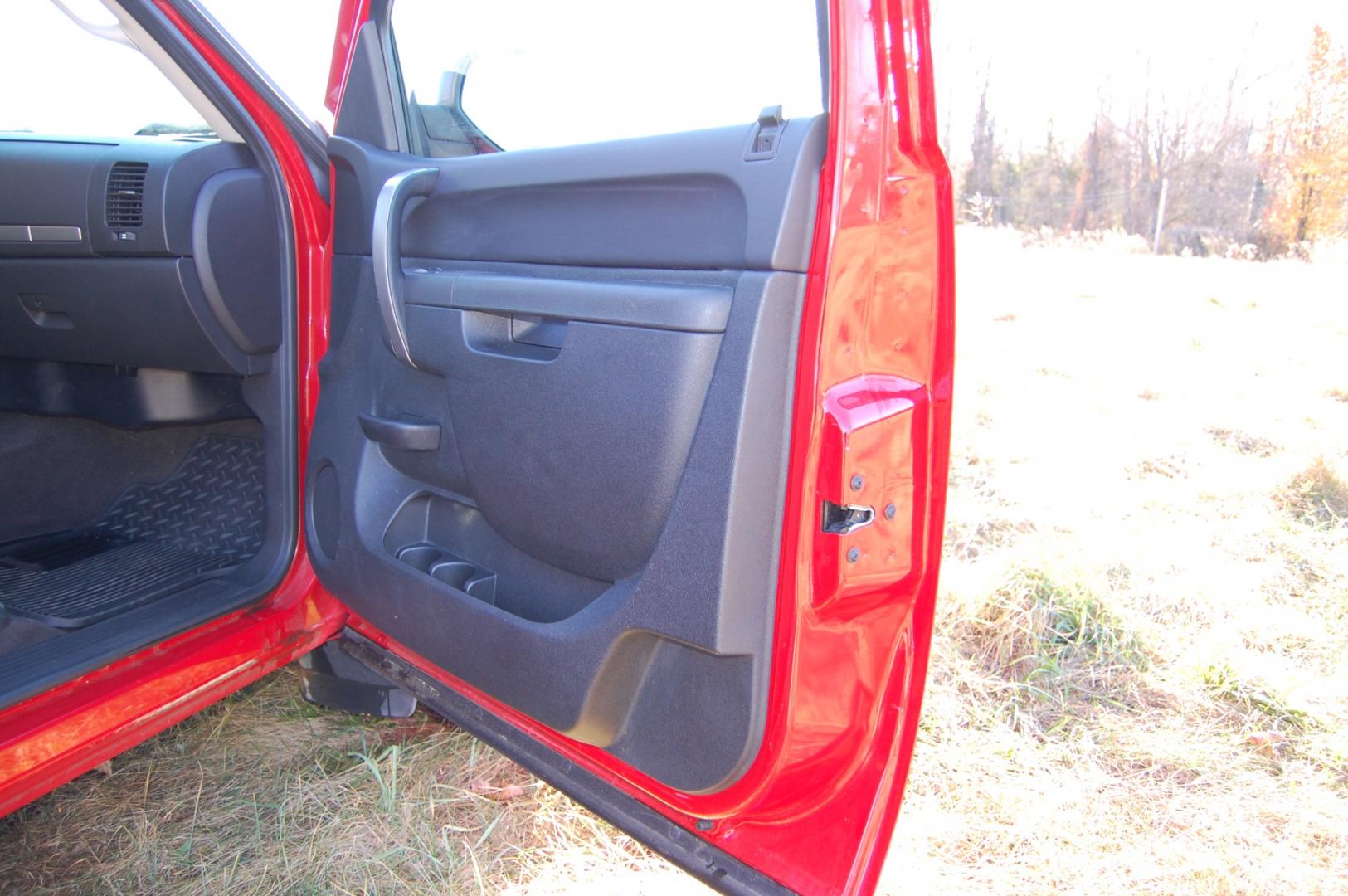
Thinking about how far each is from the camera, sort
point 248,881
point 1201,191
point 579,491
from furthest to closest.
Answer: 1. point 1201,191
2. point 248,881
3. point 579,491

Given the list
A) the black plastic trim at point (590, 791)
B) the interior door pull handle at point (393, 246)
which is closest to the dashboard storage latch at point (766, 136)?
the interior door pull handle at point (393, 246)

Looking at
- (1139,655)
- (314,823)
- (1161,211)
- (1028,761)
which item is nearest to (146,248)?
(314,823)

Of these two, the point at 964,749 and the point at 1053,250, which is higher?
the point at 1053,250

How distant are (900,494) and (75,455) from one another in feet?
7.21

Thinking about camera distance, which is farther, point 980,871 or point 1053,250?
point 1053,250

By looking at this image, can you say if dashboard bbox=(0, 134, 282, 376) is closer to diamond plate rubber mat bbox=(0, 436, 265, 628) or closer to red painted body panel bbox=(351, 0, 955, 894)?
diamond plate rubber mat bbox=(0, 436, 265, 628)

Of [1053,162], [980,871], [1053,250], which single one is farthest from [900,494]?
[1053,162]

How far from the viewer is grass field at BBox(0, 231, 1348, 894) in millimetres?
1714

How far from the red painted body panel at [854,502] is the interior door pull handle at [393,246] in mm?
696

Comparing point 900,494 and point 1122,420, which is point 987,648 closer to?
point 900,494

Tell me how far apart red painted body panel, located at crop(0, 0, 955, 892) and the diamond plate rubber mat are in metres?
0.47

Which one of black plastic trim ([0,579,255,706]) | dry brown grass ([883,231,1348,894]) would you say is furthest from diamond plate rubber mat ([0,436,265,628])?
dry brown grass ([883,231,1348,894])

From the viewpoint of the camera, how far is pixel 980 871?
1.71 meters

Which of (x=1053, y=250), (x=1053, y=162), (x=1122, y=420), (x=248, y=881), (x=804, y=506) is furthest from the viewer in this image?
(x=1053, y=162)
